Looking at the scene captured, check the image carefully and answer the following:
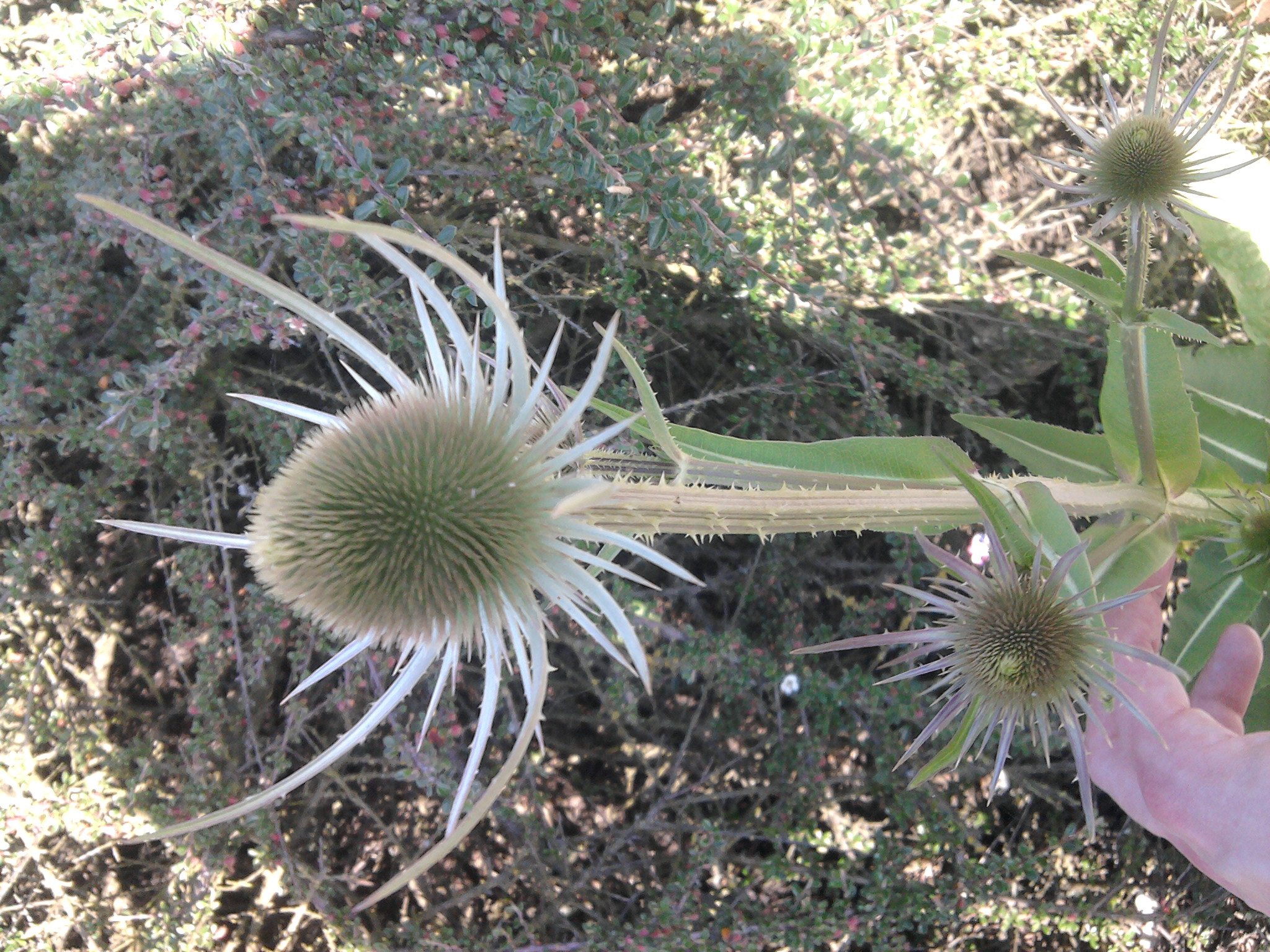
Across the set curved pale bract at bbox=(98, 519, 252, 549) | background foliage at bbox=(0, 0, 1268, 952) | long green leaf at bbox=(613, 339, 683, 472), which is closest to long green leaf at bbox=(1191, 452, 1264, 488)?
background foliage at bbox=(0, 0, 1268, 952)

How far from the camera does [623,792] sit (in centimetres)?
296

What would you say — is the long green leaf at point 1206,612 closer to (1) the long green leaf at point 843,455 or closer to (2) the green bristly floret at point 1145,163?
(1) the long green leaf at point 843,455

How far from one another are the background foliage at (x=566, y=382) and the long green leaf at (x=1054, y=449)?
268mm

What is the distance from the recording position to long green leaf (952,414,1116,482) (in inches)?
81.6

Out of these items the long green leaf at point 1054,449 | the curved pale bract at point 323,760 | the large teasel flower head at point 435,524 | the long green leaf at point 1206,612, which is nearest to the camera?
the curved pale bract at point 323,760

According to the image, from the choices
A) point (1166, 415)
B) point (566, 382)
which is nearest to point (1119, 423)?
point (1166, 415)

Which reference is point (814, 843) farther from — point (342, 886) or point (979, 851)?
point (342, 886)

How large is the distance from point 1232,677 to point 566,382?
2.01 metres

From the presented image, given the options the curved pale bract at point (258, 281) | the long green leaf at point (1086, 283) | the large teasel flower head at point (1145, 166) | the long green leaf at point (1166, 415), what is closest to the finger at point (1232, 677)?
the long green leaf at point (1166, 415)

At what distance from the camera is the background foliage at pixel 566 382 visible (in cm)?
203

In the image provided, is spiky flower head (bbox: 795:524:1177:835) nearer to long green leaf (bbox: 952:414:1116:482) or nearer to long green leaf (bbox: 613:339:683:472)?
long green leaf (bbox: 613:339:683:472)

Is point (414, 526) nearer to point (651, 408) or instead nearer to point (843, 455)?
point (651, 408)

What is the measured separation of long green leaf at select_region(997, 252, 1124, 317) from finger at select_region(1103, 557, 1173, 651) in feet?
2.11

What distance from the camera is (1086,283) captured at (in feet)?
5.22
